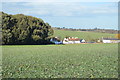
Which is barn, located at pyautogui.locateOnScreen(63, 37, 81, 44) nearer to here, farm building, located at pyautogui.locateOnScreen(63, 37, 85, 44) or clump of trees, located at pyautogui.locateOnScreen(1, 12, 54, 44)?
farm building, located at pyautogui.locateOnScreen(63, 37, 85, 44)

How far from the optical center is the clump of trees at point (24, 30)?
4922cm

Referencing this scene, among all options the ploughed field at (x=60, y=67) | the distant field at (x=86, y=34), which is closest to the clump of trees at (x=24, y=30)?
the distant field at (x=86, y=34)

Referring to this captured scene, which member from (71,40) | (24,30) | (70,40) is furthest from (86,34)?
(24,30)

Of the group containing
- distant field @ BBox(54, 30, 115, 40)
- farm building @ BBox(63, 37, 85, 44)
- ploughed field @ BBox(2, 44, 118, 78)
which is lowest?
ploughed field @ BBox(2, 44, 118, 78)

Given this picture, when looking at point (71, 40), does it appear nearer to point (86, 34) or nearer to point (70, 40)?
point (70, 40)

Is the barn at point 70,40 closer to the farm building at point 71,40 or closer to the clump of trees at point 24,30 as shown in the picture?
the farm building at point 71,40

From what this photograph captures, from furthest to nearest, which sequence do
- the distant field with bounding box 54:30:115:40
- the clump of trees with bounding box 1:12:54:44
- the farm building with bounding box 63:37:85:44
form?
the distant field with bounding box 54:30:115:40 < the farm building with bounding box 63:37:85:44 < the clump of trees with bounding box 1:12:54:44

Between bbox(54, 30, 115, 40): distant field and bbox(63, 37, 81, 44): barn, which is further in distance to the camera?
bbox(54, 30, 115, 40): distant field

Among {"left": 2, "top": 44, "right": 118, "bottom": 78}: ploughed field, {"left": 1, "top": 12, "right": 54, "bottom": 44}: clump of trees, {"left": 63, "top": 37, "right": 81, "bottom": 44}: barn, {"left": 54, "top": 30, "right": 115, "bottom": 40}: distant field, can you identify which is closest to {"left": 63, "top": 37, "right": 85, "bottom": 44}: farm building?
{"left": 63, "top": 37, "right": 81, "bottom": 44}: barn

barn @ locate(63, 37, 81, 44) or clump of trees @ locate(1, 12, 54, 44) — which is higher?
clump of trees @ locate(1, 12, 54, 44)

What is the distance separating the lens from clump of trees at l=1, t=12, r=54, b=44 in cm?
4922

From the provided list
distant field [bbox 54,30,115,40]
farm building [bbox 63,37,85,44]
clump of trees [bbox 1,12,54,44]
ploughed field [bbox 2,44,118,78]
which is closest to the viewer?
ploughed field [bbox 2,44,118,78]

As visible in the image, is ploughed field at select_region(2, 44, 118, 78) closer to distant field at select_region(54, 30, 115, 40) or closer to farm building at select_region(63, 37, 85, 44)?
farm building at select_region(63, 37, 85, 44)

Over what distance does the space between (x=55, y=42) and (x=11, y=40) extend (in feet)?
40.5
